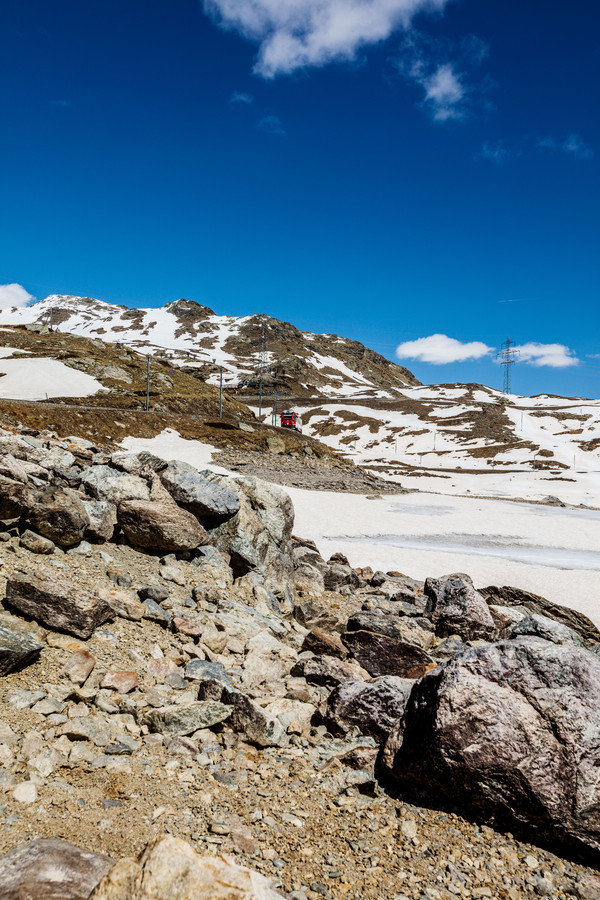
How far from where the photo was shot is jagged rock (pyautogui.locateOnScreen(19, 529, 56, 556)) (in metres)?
8.89

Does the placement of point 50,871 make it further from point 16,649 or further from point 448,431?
point 448,431

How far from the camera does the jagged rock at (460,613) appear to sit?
41.7 feet

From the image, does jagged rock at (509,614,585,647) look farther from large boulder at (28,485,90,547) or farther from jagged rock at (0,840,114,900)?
large boulder at (28,485,90,547)

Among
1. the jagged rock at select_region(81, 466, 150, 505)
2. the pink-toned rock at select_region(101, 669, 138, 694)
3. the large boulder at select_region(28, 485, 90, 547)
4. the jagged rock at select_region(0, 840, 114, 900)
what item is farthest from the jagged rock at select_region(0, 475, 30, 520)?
the jagged rock at select_region(0, 840, 114, 900)

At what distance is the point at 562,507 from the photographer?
43094 mm

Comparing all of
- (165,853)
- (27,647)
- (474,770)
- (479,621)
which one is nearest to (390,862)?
(474,770)

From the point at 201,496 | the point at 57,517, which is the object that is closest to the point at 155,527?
the point at 201,496

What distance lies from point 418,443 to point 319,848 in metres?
109

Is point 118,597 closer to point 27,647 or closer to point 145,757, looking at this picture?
point 27,647

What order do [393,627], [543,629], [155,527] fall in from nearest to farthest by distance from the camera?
1. [543,629]
2. [155,527]
3. [393,627]

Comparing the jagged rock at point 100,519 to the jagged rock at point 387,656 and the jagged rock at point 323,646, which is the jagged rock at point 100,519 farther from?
the jagged rock at point 387,656

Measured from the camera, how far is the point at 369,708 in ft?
21.7

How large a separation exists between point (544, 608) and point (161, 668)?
13393mm

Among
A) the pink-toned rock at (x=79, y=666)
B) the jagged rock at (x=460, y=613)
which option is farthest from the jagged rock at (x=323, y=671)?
the jagged rock at (x=460, y=613)
